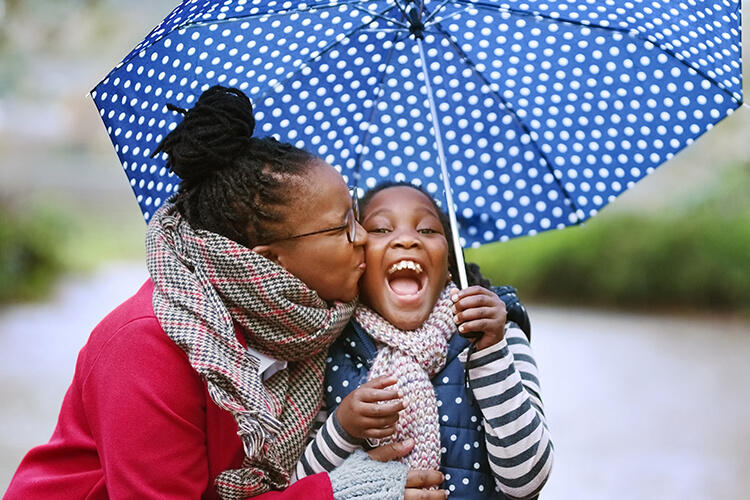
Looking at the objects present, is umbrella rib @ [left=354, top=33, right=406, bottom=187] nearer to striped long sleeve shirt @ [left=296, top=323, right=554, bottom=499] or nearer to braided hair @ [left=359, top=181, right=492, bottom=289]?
braided hair @ [left=359, top=181, right=492, bottom=289]

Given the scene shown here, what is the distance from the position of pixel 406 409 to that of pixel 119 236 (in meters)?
11.5

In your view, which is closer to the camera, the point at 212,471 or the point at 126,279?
the point at 212,471

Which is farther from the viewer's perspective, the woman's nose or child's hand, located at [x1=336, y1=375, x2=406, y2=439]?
the woman's nose

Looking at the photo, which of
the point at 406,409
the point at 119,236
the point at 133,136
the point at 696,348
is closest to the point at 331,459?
the point at 406,409

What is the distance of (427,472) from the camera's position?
74.1 inches

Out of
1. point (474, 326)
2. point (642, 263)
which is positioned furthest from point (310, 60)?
point (642, 263)

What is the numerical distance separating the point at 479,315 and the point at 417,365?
0.76 ft

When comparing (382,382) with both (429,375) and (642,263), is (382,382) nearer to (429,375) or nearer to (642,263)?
(429,375)

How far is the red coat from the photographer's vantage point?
1.72 m

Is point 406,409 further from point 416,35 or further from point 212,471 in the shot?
point 416,35

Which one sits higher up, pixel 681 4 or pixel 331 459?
pixel 681 4

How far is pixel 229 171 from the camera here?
6.31 ft

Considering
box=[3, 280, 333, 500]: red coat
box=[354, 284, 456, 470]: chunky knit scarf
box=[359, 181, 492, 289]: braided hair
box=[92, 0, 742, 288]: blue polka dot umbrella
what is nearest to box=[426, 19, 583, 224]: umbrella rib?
box=[92, 0, 742, 288]: blue polka dot umbrella

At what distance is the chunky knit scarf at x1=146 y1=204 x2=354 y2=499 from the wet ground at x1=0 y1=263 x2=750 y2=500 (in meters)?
3.31
